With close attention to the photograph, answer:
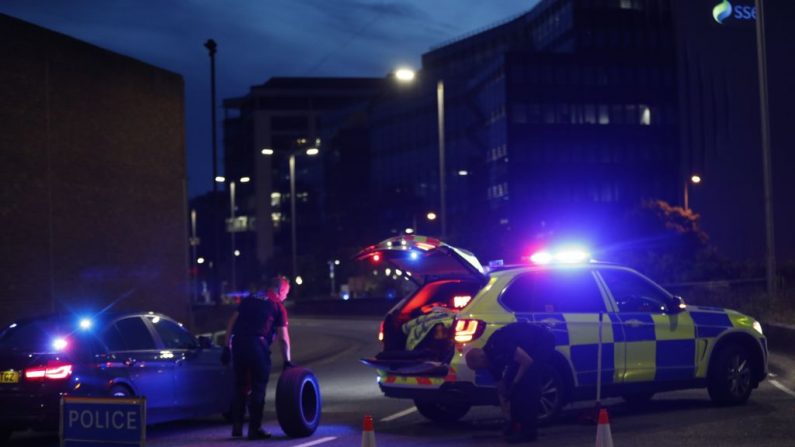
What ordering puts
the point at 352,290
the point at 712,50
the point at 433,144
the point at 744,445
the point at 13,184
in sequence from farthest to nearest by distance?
the point at 433,144, the point at 352,290, the point at 712,50, the point at 13,184, the point at 744,445

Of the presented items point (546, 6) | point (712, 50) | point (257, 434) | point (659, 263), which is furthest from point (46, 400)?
point (546, 6)

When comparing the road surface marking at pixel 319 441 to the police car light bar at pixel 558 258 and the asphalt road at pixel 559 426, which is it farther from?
the police car light bar at pixel 558 258

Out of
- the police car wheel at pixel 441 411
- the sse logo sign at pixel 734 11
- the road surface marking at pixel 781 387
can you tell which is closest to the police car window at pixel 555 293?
the police car wheel at pixel 441 411

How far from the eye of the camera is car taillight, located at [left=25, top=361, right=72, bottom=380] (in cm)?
1248

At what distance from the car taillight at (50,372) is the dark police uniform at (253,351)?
1.71 meters

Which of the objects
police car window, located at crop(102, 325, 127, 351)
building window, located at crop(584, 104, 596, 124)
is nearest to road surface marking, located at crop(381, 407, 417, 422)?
police car window, located at crop(102, 325, 127, 351)

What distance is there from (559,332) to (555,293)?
1.93 feet

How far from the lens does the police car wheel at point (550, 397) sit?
1257 cm

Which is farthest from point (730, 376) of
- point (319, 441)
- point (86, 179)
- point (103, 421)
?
point (86, 179)

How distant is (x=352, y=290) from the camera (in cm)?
8912

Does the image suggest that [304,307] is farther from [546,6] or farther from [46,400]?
[46,400]

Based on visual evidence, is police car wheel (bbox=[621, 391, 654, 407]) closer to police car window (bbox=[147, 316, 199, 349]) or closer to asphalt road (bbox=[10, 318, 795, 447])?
asphalt road (bbox=[10, 318, 795, 447])

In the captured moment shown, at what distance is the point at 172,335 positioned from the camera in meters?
14.5

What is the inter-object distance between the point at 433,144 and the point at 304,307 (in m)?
35.7
